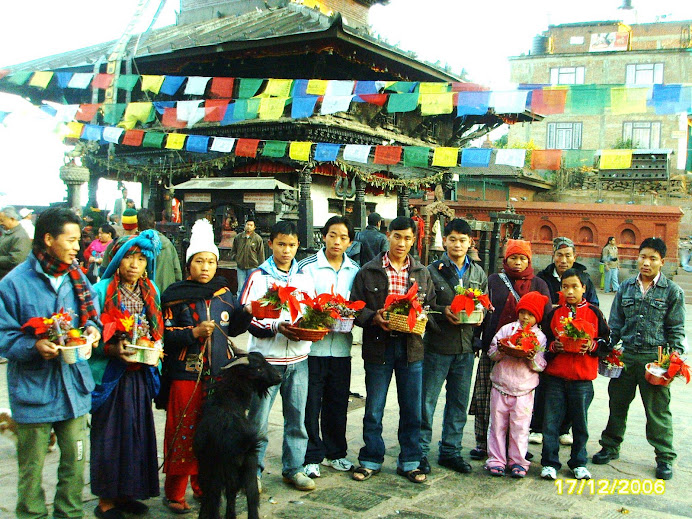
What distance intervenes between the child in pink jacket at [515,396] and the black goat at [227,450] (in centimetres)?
224

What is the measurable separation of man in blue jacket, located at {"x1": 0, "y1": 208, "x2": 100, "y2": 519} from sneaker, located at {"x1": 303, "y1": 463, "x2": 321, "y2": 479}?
1693 millimetres

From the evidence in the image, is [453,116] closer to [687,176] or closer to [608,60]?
[687,176]

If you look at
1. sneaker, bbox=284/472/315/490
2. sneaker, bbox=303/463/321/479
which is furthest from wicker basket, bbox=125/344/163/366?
sneaker, bbox=303/463/321/479

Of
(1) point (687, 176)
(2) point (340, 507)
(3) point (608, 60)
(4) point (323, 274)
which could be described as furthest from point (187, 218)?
(3) point (608, 60)

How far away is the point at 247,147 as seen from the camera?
15984 mm

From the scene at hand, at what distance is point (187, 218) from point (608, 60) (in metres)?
32.6

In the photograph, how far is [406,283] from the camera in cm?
511

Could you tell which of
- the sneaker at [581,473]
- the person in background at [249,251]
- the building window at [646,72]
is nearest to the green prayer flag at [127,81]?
the person in background at [249,251]

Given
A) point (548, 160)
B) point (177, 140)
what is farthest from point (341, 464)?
point (177, 140)

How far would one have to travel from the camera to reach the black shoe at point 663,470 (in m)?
5.18

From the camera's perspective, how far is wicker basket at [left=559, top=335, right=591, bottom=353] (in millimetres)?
5047

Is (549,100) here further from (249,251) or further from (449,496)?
(449,496)

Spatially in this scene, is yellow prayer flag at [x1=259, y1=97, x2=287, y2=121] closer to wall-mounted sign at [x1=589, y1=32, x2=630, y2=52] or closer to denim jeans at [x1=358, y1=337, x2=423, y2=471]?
denim jeans at [x1=358, y1=337, x2=423, y2=471]

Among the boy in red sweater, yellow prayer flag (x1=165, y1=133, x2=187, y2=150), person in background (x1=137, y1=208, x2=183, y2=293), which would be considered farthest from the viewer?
yellow prayer flag (x1=165, y1=133, x2=187, y2=150)
